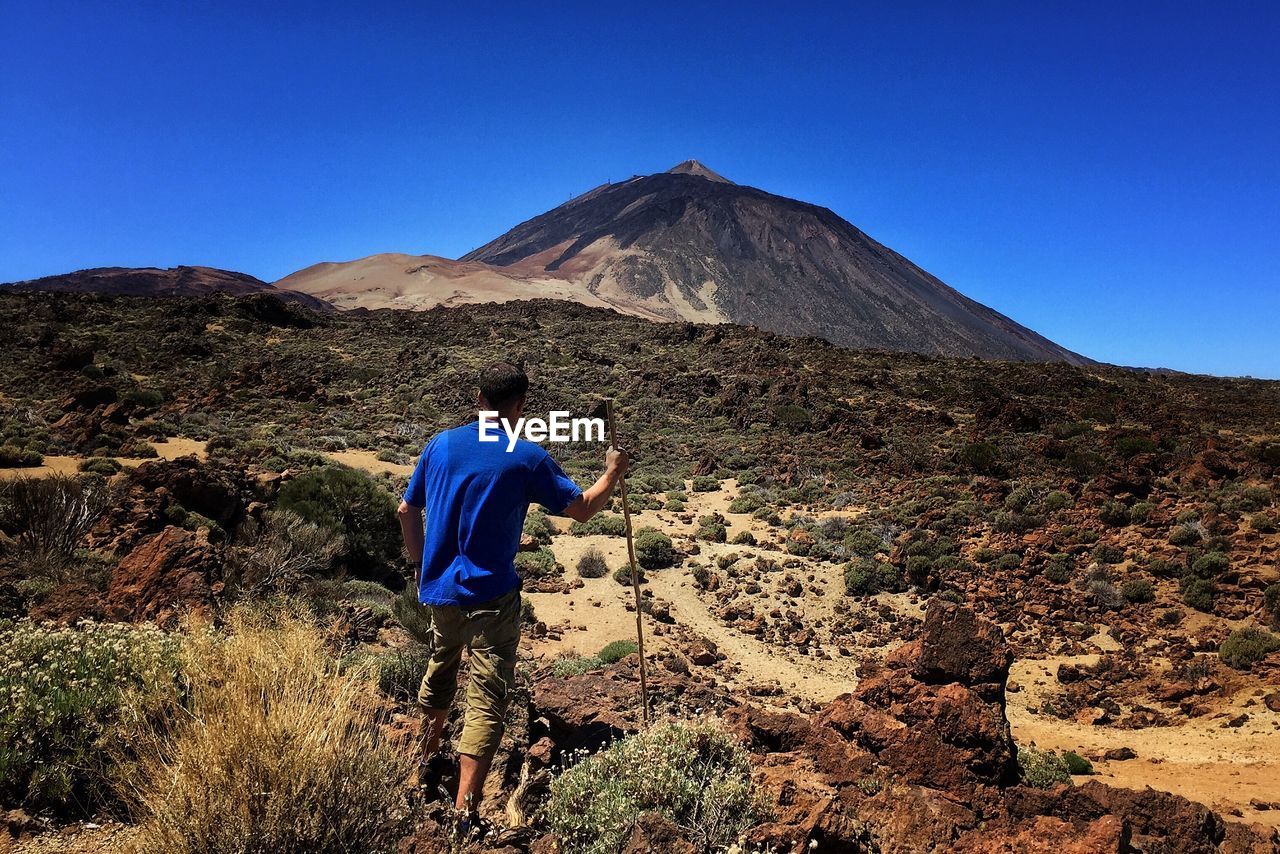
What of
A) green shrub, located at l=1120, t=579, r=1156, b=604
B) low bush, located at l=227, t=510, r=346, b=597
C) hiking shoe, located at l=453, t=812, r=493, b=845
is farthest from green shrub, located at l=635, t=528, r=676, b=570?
hiking shoe, located at l=453, t=812, r=493, b=845

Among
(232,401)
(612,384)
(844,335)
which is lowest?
(232,401)

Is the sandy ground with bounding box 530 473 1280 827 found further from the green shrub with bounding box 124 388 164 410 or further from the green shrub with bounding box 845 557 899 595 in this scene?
the green shrub with bounding box 124 388 164 410

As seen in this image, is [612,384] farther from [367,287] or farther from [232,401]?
[367,287]

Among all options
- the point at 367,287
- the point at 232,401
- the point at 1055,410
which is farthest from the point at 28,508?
the point at 367,287

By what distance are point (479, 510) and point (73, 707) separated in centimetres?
185

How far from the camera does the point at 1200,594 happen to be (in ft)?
26.5

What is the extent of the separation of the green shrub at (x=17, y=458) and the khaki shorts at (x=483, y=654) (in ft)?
45.7

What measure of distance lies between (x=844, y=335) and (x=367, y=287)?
64752 mm

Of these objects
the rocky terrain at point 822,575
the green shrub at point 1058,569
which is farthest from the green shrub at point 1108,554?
the green shrub at point 1058,569

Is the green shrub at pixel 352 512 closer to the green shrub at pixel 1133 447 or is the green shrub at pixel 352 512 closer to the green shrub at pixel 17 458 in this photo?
the green shrub at pixel 17 458

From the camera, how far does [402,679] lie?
162 inches

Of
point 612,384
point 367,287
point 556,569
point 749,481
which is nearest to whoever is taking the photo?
point 556,569

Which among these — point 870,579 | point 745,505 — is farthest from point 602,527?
point 870,579

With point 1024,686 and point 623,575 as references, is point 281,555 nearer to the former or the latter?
point 623,575
